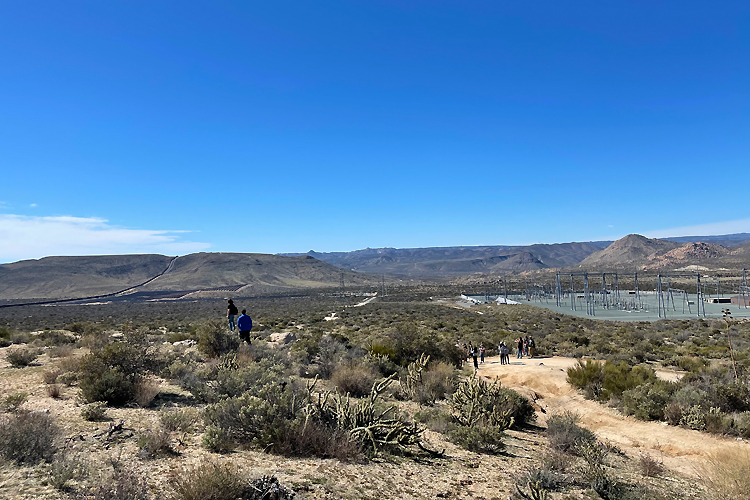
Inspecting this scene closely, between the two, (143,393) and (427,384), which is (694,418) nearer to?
(427,384)

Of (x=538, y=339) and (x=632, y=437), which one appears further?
(x=538, y=339)

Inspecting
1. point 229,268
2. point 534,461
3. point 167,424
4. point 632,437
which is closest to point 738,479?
point 534,461

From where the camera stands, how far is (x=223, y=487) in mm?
4758

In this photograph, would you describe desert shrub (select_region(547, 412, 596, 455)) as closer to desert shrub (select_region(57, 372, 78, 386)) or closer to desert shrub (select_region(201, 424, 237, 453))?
desert shrub (select_region(201, 424, 237, 453))

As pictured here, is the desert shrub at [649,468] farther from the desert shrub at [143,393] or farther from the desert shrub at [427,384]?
the desert shrub at [143,393]

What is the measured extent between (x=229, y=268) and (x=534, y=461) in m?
157

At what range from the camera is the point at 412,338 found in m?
17.7

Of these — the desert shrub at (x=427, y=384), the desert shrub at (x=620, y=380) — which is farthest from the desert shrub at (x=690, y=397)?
the desert shrub at (x=427, y=384)

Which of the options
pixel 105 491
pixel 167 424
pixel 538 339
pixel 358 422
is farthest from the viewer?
pixel 538 339

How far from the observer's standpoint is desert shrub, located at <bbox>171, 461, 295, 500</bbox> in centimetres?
465

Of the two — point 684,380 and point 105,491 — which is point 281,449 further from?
point 684,380

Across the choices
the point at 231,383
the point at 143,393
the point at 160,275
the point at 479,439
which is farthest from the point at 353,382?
the point at 160,275

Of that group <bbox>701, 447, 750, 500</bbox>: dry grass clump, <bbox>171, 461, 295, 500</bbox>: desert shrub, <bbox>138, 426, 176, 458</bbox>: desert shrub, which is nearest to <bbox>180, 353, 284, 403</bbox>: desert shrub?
<bbox>138, 426, 176, 458</bbox>: desert shrub

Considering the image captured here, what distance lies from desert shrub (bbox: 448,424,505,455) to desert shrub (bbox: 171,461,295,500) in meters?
4.26
